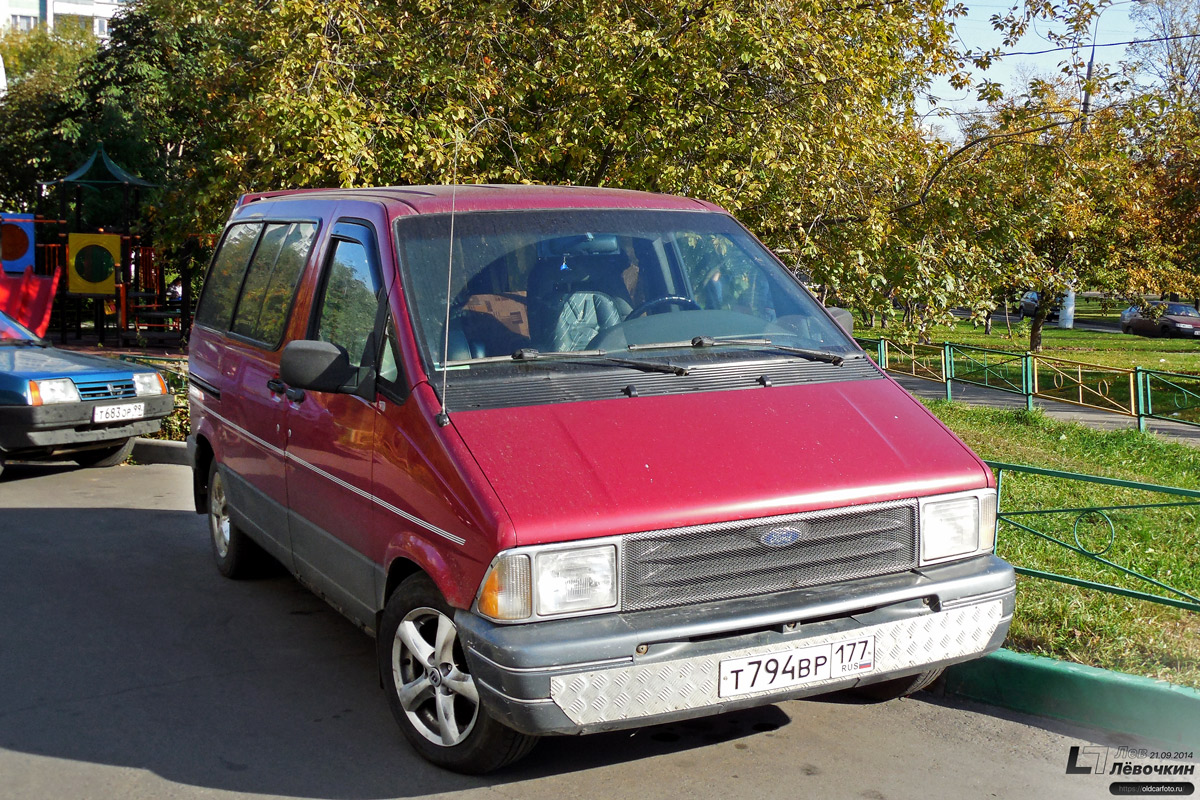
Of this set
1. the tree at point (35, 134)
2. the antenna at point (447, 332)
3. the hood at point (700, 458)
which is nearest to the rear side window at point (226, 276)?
the antenna at point (447, 332)

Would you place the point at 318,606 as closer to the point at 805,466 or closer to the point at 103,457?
the point at 805,466

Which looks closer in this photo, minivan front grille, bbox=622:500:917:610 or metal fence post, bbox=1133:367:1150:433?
minivan front grille, bbox=622:500:917:610

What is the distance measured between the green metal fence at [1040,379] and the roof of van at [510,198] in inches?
374

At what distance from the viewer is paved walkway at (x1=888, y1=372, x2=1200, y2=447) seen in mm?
13969

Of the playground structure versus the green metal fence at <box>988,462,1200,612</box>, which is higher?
the playground structure

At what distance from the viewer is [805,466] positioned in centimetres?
370

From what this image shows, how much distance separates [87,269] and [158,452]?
11.8 m

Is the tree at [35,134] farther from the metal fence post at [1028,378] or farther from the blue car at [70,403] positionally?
the metal fence post at [1028,378]

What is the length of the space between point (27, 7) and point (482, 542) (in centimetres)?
11791

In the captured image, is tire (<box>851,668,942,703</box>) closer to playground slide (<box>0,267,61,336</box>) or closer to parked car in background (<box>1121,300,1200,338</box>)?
playground slide (<box>0,267,61,336</box>)

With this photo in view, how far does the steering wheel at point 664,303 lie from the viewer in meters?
4.45

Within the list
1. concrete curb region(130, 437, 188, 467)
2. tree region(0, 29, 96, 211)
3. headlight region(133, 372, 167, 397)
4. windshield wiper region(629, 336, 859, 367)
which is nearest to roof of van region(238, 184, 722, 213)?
windshield wiper region(629, 336, 859, 367)

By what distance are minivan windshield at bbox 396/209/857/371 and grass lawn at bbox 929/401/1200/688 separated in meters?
1.56

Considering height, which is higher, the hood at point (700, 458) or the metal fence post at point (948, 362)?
the hood at point (700, 458)
